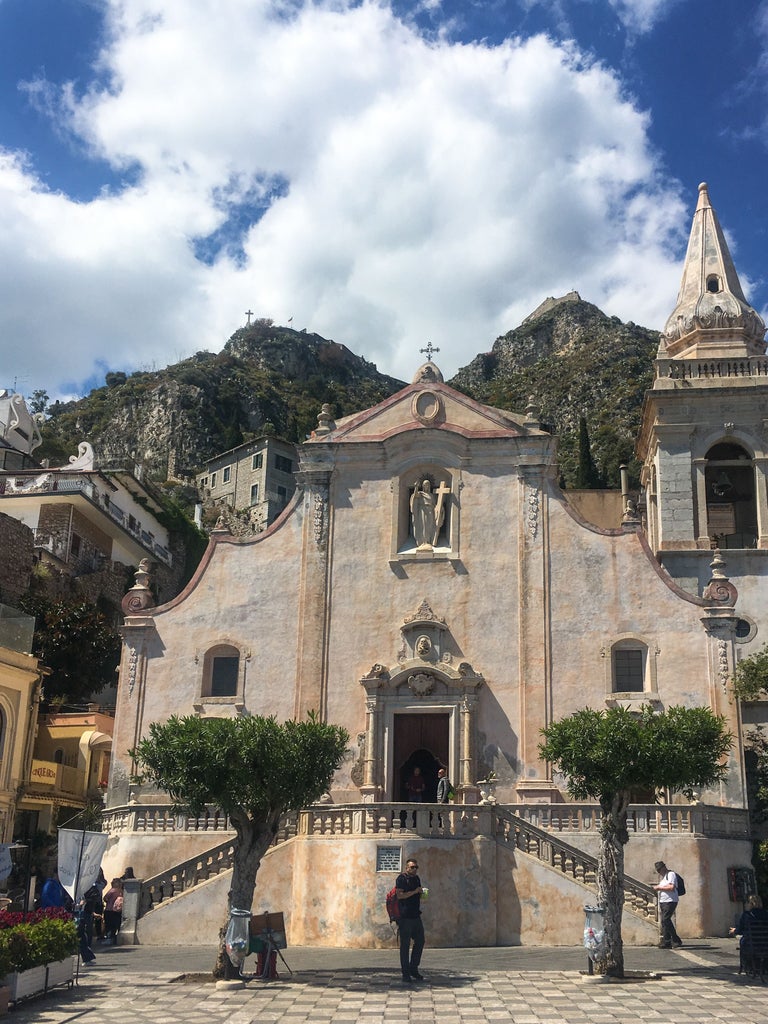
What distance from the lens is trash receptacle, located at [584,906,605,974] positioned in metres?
18.1

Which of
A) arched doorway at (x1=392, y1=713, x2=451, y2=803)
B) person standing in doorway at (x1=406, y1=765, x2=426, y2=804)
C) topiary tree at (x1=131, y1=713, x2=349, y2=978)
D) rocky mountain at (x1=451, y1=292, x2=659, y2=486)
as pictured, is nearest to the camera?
topiary tree at (x1=131, y1=713, x2=349, y2=978)

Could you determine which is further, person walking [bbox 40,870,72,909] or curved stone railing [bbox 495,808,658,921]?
curved stone railing [bbox 495,808,658,921]

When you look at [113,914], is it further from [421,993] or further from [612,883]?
[612,883]

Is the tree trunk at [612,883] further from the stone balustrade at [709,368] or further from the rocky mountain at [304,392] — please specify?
the rocky mountain at [304,392]

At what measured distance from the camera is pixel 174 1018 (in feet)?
46.7

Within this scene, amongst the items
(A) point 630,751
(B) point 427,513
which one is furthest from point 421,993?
(B) point 427,513

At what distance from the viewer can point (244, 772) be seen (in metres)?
19.2

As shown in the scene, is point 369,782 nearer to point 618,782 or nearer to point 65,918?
point 618,782

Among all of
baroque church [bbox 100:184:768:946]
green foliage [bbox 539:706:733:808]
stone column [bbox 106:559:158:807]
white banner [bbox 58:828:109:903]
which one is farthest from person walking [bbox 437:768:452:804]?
white banner [bbox 58:828:109:903]

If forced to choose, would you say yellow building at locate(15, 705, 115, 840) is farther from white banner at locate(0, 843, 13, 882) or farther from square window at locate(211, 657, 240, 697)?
white banner at locate(0, 843, 13, 882)

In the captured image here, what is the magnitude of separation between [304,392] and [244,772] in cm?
10118

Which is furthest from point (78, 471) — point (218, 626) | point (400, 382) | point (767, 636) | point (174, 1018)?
point (400, 382)

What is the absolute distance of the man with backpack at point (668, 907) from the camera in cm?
2236

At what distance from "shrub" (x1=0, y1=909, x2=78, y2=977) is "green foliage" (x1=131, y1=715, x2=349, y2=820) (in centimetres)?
340
